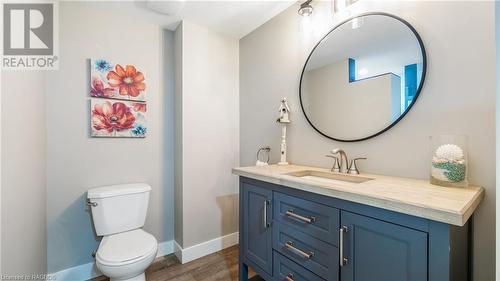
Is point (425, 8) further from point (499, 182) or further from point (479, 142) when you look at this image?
point (499, 182)

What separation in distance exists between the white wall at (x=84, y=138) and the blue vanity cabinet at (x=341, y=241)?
1184mm

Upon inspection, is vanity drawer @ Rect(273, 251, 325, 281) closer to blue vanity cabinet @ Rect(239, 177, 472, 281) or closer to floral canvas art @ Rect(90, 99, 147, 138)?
blue vanity cabinet @ Rect(239, 177, 472, 281)

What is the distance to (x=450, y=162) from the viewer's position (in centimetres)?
100

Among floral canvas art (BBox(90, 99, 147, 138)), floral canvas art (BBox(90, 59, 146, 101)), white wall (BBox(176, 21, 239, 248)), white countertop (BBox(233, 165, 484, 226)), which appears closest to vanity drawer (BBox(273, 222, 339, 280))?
white countertop (BBox(233, 165, 484, 226))

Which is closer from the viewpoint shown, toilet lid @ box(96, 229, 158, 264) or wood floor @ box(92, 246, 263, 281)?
toilet lid @ box(96, 229, 158, 264)

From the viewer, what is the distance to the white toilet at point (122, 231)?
1.38 meters

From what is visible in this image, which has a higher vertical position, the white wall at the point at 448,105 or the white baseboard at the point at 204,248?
the white wall at the point at 448,105

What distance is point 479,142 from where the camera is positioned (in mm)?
1022

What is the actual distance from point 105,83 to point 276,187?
1.73 metres

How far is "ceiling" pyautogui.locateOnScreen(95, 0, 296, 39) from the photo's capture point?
1.84 meters

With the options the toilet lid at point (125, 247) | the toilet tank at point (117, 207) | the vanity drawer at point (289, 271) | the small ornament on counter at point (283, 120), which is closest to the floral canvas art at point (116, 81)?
the toilet tank at point (117, 207)

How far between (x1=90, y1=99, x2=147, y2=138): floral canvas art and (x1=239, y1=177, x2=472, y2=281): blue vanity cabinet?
1223mm

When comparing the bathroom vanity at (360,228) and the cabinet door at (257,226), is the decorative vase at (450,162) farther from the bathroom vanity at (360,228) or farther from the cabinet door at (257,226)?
the cabinet door at (257,226)

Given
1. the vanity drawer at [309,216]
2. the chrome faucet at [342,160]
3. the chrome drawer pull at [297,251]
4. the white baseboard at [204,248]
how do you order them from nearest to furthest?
the vanity drawer at [309,216]
the chrome drawer pull at [297,251]
the chrome faucet at [342,160]
the white baseboard at [204,248]
